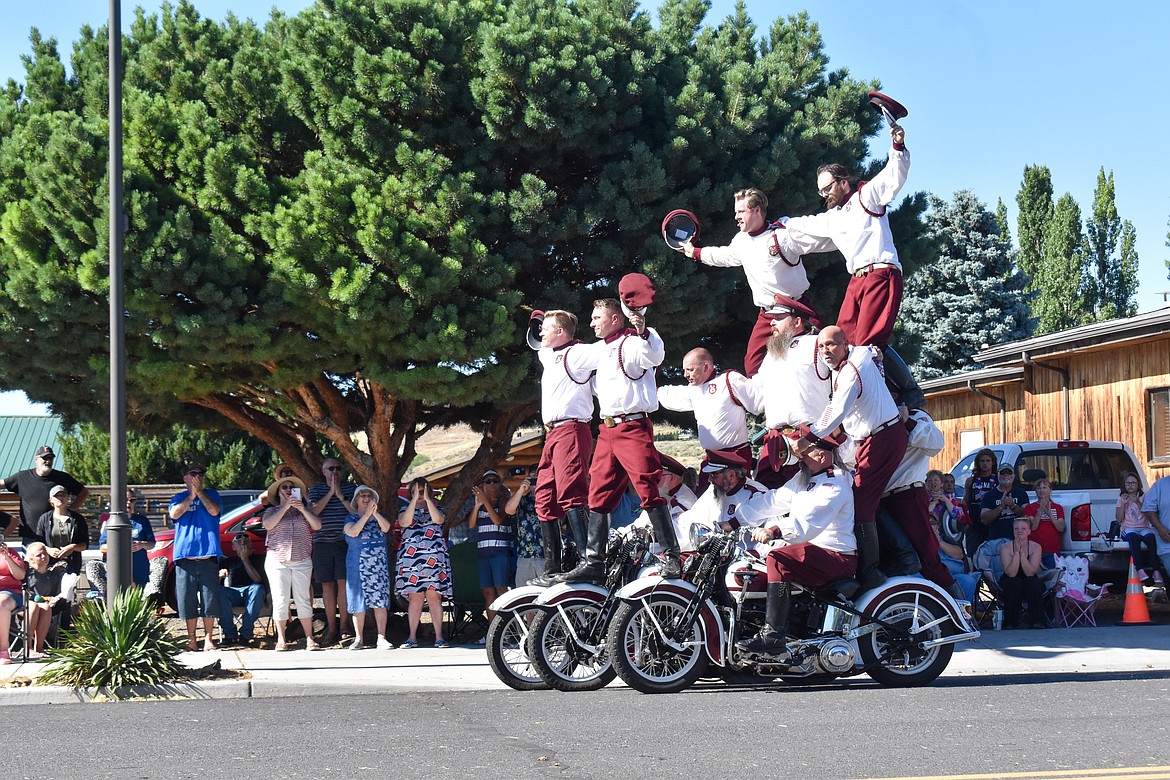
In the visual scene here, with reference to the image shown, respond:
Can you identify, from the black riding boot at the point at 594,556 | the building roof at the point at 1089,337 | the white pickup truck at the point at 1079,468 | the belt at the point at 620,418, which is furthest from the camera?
the building roof at the point at 1089,337

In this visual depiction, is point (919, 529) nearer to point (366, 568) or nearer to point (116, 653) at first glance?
point (366, 568)

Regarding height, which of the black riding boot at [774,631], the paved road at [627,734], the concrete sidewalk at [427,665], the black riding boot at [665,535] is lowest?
the concrete sidewalk at [427,665]

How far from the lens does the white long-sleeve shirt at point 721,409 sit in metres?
10.4

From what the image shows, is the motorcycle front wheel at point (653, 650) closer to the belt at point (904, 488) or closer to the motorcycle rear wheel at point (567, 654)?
the motorcycle rear wheel at point (567, 654)

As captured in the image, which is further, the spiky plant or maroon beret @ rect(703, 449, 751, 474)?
maroon beret @ rect(703, 449, 751, 474)

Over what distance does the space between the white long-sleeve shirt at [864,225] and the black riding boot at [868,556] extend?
2.17 meters

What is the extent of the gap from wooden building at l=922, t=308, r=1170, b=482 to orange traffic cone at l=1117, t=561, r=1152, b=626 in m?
5.71

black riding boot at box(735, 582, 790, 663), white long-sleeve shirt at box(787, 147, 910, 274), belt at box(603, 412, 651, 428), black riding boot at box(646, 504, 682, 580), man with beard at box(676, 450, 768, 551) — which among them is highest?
white long-sleeve shirt at box(787, 147, 910, 274)

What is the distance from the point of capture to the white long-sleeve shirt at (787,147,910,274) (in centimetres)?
1042

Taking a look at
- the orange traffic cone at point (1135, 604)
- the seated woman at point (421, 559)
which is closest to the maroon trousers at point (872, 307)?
the seated woman at point (421, 559)

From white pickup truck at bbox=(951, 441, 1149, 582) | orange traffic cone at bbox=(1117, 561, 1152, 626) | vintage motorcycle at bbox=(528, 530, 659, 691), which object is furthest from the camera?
white pickup truck at bbox=(951, 441, 1149, 582)

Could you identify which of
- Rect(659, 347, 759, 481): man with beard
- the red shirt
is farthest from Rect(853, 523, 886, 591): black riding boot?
the red shirt

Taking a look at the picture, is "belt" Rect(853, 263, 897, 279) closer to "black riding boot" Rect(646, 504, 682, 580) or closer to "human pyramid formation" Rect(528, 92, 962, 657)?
"human pyramid formation" Rect(528, 92, 962, 657)

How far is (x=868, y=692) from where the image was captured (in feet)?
31.3
